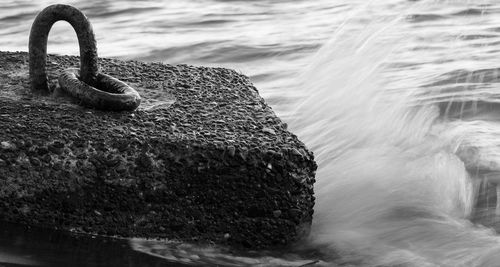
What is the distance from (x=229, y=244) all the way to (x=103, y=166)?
0.48 metres

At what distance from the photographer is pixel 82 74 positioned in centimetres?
316

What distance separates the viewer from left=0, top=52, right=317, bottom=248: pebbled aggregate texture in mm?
2756

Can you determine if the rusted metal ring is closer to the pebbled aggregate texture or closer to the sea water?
the pebbled aggregate texture

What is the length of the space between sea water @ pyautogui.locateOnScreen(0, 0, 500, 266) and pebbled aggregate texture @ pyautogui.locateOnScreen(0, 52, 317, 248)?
0.09 metres

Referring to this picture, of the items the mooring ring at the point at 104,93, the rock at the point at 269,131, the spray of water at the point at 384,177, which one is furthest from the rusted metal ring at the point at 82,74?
the spray of water at the point at 384,177

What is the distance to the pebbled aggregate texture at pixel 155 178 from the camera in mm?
→ 2756

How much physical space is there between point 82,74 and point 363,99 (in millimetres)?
2178

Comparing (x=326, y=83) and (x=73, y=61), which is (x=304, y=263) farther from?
(x=326, y=83)

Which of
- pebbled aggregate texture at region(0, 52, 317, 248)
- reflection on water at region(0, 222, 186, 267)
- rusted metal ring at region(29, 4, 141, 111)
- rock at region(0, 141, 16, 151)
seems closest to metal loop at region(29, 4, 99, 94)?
rusted metal ring at region(29, 4, 141, 111)

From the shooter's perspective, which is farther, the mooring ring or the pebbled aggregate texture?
the mooring ring

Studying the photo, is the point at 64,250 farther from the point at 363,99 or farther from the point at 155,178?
the point at 363,99

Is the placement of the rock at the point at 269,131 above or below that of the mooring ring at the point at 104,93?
below

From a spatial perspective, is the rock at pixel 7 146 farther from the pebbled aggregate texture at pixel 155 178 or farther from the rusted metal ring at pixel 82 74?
the rusted metal ring at pixel 82 74

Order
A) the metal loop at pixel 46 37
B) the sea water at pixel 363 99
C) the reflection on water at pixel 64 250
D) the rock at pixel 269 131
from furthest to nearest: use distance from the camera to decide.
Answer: the sea water at pixel 363 99
the metal loop at pixel 46 37
the rock at pixel 269 131
the reflection on water at pixel 64 250
